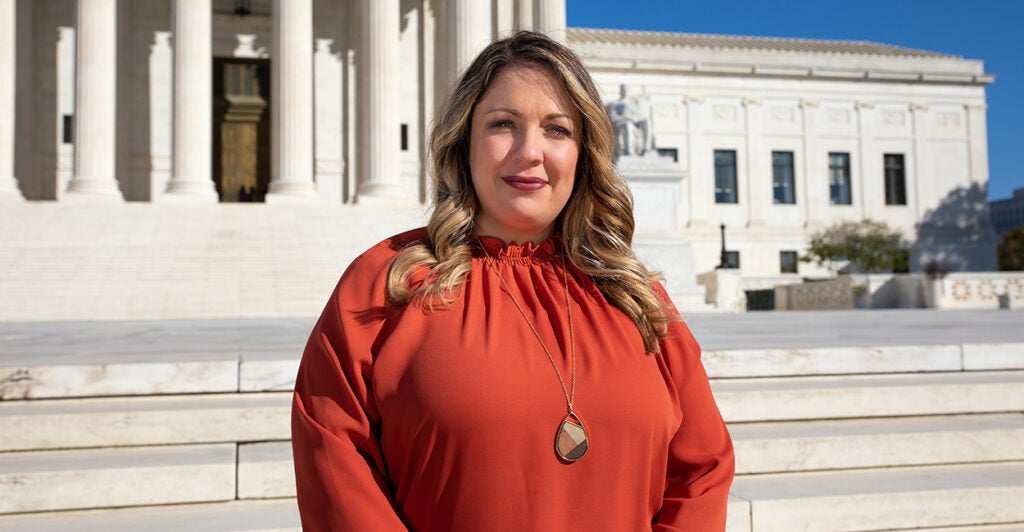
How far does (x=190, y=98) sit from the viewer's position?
25.7 m

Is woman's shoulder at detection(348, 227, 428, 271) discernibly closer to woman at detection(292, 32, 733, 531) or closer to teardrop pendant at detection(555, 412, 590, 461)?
woman at detection(292, 32, 733, 531)

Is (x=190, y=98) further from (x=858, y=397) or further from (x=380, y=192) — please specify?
(x=858, y=397)

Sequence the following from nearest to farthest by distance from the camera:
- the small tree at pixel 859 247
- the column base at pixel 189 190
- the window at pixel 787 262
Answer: the column base at pixel 189 190
the small tree at pixel 859 247
the window at pixel 787 262

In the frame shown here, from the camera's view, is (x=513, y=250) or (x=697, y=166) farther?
(x=697, y=166)

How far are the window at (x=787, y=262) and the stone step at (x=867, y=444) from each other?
150ft

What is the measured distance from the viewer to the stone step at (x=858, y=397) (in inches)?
211

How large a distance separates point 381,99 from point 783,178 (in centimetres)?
3211

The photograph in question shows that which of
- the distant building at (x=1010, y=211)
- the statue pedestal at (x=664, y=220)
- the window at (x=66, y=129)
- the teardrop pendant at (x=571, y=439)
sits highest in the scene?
the distant building at (x=1010, y=211)

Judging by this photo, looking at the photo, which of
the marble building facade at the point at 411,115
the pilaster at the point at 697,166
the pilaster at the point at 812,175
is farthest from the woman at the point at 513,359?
the pilaster at the point at 812,175

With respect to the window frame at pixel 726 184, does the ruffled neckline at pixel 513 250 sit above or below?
below

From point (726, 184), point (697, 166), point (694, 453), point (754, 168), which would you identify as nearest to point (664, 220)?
point (694, 453)

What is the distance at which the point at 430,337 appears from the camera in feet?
6.95

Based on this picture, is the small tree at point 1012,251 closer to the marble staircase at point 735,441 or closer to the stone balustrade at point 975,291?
the stone balustrade at point 975,291

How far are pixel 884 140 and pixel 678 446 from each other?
185 feet
